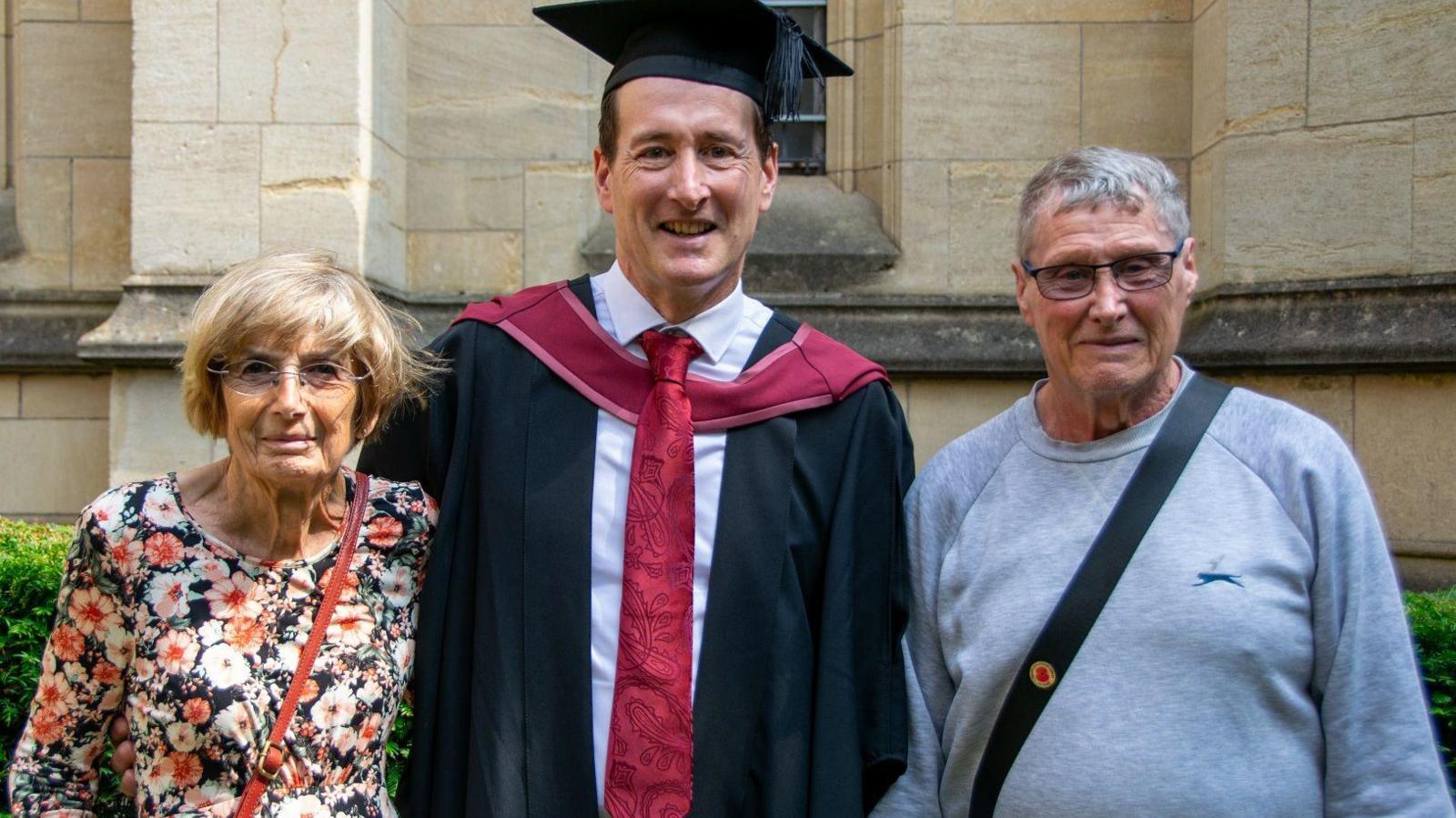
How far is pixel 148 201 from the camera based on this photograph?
5016 mm

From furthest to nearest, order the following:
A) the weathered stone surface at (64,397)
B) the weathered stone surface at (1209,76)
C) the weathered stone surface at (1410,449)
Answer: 1. the weathered stone surface at (64,397)
2. the weathered stone surface at (1209,76)
3. the weathered stone surface at (1410,449)

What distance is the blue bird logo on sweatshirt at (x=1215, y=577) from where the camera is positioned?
1971mm

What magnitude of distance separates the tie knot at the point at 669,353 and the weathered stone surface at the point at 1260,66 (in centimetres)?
314

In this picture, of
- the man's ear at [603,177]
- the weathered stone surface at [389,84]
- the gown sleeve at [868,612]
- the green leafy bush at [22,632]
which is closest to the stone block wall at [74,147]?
the weathered stone surface at [389,84]

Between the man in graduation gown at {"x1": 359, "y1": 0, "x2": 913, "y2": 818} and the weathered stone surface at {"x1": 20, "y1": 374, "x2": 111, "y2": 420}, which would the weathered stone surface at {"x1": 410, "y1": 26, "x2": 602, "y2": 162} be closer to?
the weathered stone surface at {"x1": 20, "y1": 374, "x2": 111, "y2": 420}

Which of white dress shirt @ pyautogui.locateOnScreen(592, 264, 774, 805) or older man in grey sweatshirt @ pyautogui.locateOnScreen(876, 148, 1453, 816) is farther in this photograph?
white dress shirt @ pyautogui.locateOnScreen(592, 264, 774, 805)

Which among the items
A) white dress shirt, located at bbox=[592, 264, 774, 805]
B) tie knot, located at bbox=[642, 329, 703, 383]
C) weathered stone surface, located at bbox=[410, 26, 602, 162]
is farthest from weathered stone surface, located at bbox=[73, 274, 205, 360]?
tie knot, located at bbox=[642, 329, 703, 383]

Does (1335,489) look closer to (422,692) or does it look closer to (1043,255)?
(1043,255)

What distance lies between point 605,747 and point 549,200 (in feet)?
11.7

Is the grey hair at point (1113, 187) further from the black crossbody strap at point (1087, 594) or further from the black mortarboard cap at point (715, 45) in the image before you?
the black mortarboard cap at point (715, 45)

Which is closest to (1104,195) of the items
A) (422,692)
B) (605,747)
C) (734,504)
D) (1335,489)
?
(1335,489)

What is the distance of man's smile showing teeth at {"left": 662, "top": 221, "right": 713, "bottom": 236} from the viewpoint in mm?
2389

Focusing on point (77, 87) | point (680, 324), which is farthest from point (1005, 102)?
point (77, 87)

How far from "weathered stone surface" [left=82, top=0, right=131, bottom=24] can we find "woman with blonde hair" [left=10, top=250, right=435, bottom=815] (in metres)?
4.16
